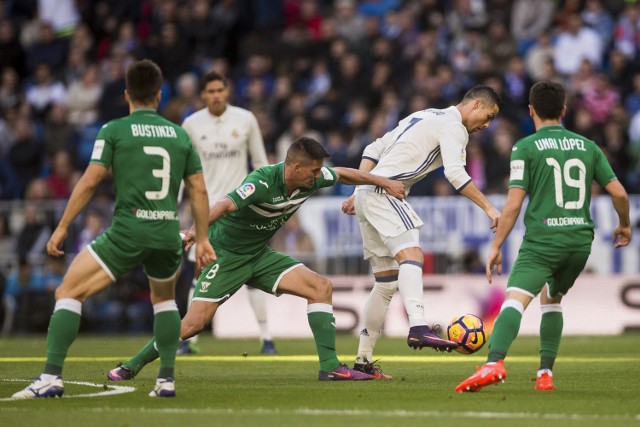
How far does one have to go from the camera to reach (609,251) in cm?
1828

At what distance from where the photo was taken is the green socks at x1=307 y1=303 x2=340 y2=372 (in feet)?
33.3

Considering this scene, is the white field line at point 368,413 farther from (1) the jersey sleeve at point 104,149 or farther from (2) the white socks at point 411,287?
(2) the white socks at point 411,287

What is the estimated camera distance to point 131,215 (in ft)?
27.9

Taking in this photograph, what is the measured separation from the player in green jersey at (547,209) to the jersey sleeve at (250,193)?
197cm

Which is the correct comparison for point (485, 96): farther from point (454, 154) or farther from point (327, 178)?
point (327, 178)

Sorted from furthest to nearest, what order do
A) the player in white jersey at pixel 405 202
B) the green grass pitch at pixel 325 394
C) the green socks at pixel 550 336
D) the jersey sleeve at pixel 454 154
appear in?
1. the player in white jersey at pixel 405 202
2. the jersey sleeve at pixel 454 154
3. the green socks at pixel 550 336
4. the green grass pitch at pixel 325 394

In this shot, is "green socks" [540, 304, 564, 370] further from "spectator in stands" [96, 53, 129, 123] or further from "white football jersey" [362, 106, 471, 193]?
"spectator in stands" [96, 53, 129, 123]

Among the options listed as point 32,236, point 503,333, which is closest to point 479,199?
point 503,333

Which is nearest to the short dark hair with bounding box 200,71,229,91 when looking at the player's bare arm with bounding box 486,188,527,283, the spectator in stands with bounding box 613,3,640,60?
the player's bare arm with bounding box 486,188,527,283

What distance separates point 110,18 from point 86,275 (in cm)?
1806

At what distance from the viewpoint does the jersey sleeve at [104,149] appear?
27.8ft

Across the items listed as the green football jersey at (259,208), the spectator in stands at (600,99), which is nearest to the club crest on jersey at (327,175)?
the green football jersey at (259,208)

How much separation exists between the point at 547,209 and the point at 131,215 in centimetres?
299

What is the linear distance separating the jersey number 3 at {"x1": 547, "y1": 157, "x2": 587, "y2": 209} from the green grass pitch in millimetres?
1378
